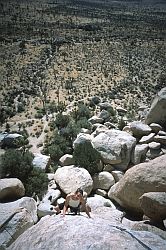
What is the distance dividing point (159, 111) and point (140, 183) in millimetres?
10033

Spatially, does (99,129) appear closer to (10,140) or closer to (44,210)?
(10,140)

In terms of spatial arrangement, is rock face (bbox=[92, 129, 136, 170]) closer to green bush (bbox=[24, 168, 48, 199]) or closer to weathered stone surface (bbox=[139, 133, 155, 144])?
weathered stone surface (bbox=[139, 133, 155, 144])

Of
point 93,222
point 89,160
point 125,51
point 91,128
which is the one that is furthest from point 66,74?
point 93,222

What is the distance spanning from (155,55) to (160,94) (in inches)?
2043

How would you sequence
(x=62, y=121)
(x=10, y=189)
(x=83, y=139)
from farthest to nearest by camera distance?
1. (x=62, y=121)
2. (x=83, y=139)
3. (x=10, y=189)

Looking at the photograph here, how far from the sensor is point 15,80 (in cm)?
5894

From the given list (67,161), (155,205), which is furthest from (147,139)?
(155,205)

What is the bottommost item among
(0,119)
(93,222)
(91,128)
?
(0,119)

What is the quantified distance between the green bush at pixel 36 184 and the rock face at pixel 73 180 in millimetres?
860

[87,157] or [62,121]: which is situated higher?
[87,157]

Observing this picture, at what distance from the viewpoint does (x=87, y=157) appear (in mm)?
23922

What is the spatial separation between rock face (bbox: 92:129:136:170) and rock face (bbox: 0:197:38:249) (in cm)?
811

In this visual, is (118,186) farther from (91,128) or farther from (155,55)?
(155,55)

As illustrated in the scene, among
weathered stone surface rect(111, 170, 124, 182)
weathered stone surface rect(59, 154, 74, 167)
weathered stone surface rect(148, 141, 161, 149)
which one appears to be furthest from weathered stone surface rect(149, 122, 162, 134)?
weathered stone surface rect(59, 154, 74, 167)
